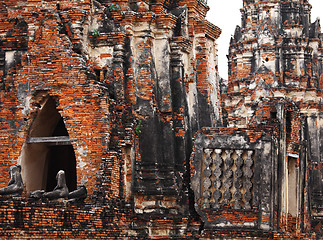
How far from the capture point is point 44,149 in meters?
20.3

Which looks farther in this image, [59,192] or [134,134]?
[134,134]

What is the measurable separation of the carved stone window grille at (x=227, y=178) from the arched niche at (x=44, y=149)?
3.16 metres

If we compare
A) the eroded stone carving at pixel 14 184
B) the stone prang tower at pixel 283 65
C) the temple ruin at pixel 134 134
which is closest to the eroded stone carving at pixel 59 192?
the temple ruin at pixel 134 134

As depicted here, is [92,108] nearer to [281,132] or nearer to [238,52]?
[281,132]

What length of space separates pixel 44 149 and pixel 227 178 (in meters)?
4.38

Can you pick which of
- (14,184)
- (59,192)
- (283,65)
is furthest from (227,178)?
(283,65)

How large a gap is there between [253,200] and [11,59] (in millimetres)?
6299

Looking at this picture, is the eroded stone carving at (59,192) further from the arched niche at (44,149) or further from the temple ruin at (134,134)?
the arched niche at (44,149)

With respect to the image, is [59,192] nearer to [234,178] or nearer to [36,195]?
[36,195]

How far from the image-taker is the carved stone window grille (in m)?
19.0

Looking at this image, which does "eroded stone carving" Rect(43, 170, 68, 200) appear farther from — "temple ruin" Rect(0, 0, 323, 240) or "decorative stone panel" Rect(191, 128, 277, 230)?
"decorative stone panel" Rect(191, 128, 277, 230)

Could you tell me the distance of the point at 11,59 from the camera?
1984cm

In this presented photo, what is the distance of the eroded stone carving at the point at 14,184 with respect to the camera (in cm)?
1717

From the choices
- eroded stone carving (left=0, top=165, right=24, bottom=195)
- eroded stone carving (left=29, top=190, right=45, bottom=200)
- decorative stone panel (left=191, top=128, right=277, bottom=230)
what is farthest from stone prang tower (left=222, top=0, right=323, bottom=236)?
eroded stone carving (left=29, top=190, right=45, bottom=200)
